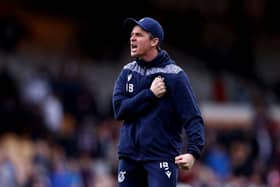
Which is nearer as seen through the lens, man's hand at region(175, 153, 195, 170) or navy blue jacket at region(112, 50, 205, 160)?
man's hand at region(175, 153, 195, 170)

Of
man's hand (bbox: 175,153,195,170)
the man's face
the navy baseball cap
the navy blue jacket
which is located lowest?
man's hand (bbox: 175,153,195,170)

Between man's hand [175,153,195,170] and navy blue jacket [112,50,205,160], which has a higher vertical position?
navy blue jacket [112,50,205,160]

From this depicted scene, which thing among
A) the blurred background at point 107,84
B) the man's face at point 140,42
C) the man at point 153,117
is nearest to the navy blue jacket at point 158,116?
the man at point 153,117

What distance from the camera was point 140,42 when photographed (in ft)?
34.0

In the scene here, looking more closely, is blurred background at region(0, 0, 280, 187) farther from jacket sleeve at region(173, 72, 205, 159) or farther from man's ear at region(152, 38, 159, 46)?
man's ear at region(152, 38, 159, 46)

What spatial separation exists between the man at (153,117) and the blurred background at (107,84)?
420 centimetres

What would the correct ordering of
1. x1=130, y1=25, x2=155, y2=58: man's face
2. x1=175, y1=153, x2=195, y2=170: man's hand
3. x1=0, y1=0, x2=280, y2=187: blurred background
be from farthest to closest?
x1=0, y1=0, x2=280, y2=187: blurred background → x1=130, y1=25, x2=155, y2=58: man's face → x1=175, y1=153, x2=195, y2=170: man's hand

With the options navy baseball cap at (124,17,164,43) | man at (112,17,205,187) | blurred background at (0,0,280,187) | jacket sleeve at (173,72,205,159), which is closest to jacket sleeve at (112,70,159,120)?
man at (112,17,205,187)

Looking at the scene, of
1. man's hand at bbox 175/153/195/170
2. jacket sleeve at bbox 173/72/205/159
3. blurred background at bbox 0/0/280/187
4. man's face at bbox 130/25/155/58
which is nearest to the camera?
man's hand at bbox 175/153/195/170

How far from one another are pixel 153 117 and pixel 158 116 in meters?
0.04

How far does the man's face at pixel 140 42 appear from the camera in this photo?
1034 centimetres

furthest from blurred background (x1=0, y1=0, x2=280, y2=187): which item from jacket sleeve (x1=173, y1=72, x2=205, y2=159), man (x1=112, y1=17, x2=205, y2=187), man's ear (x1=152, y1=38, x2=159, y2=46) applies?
man's ear (x1=152, y1=38, x2=159, y2=46)

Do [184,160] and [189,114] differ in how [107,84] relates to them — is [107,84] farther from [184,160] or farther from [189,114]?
[184,160]

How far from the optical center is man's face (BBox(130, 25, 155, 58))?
10344mm
